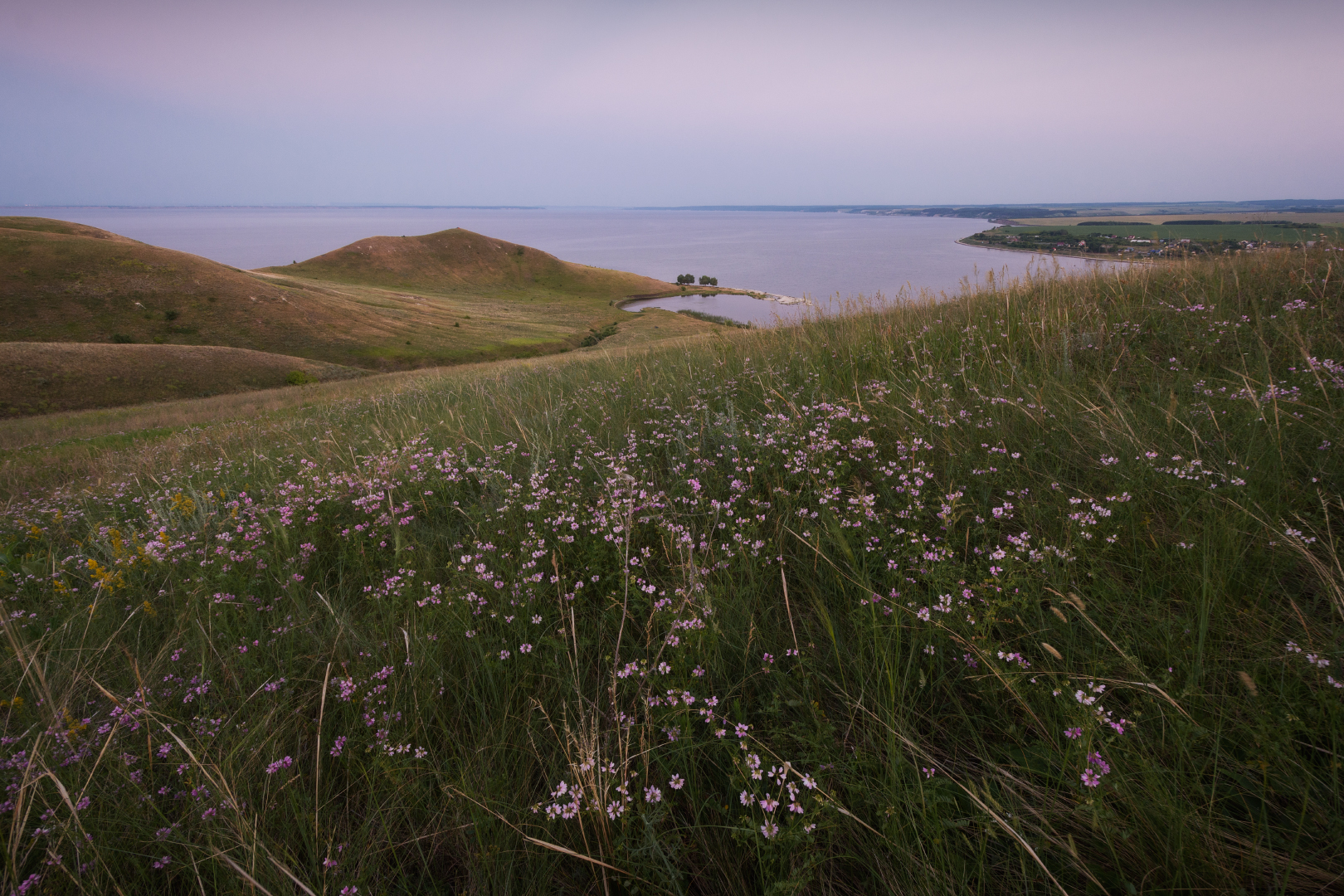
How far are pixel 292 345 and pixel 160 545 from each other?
213ft

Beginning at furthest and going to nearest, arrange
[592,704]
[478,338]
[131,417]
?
[478,338] < [131,417] < [592,704]

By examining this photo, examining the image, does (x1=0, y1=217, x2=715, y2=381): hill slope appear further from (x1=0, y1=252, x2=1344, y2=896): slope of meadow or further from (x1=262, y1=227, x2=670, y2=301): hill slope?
(x1=0, y1=252, x2=1344, y2=896): slope of meadow

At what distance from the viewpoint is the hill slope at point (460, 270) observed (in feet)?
346

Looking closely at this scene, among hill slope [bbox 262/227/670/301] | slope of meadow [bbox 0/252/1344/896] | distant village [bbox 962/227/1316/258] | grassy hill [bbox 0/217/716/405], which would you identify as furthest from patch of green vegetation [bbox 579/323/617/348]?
slope of meadow [bbox 0/252/1344/896]

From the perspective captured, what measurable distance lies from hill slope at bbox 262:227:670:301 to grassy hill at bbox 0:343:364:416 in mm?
61385

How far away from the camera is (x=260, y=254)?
194m

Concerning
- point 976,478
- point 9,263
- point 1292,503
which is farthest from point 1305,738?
point 9,263

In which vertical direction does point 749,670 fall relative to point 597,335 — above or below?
above

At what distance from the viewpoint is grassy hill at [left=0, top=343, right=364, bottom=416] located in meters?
36.9

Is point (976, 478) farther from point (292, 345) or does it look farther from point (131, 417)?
point (292, 345)

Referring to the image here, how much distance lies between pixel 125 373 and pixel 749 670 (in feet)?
184

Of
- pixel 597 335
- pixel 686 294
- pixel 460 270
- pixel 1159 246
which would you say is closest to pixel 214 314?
pixel 597 335

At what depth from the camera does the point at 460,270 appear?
112 meters

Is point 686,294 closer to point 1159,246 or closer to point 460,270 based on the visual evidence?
point 460,270
